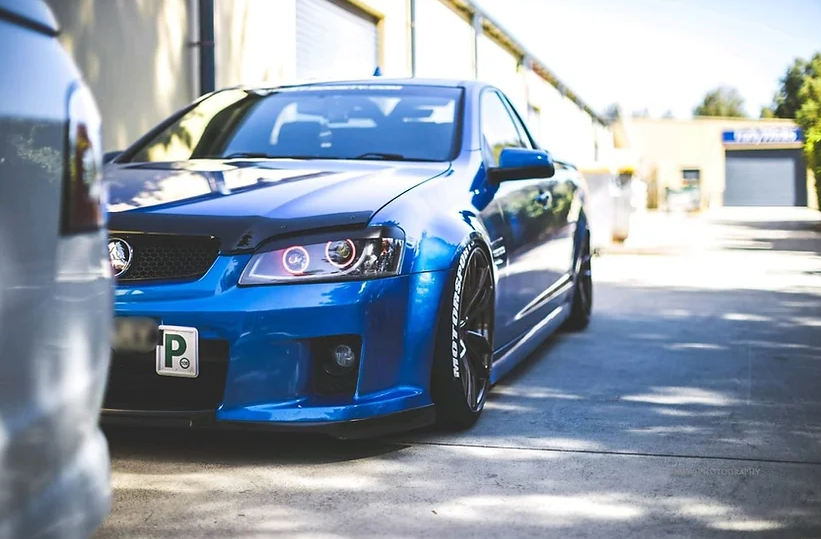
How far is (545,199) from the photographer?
5.47 m

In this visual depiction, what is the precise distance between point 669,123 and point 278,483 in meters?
60.7

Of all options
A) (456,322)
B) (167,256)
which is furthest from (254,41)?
(167,256)

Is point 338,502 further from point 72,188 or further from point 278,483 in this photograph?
point 72,188

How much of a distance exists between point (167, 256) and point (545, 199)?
2549mm

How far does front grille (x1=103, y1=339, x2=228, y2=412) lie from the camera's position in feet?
10.9

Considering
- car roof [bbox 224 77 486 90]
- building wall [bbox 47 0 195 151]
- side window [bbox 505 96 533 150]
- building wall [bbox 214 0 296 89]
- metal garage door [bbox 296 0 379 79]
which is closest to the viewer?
car roof [bbox 224 77 486 90]

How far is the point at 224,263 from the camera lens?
11.0 feet

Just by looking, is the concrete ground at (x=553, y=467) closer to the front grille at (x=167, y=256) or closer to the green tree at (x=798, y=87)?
the front grille at (x=167, y=256)

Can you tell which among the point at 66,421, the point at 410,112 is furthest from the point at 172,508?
the point at 410,112

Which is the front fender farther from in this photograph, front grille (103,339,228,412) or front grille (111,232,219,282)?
front grille (103,339,228,412)

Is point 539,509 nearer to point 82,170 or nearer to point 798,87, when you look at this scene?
point 82,170

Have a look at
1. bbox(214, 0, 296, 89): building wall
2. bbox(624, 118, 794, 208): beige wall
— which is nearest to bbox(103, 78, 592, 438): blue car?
bbox(214, 0, 296, 89): building wall

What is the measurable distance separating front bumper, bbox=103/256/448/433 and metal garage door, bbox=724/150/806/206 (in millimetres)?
59230

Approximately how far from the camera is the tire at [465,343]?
3725 millimetres
